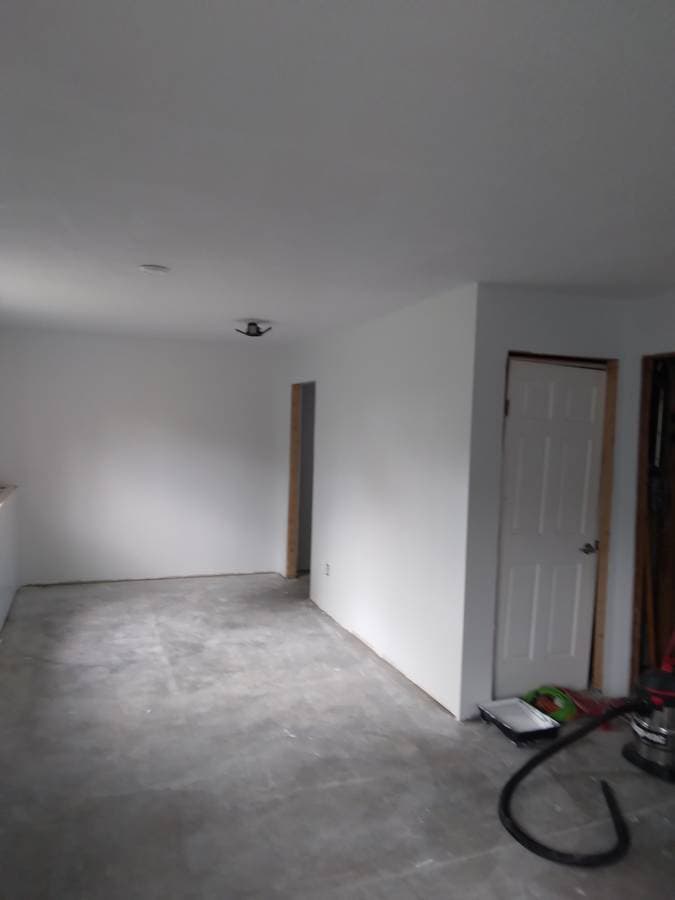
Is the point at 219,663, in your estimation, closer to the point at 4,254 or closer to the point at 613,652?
the point at 613,652

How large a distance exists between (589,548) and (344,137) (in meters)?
2.85

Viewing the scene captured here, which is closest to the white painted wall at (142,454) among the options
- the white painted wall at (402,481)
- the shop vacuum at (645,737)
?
the white painted wall at (402,481)

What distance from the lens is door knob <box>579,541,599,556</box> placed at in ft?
12.0

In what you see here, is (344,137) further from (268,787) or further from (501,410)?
(268,787)

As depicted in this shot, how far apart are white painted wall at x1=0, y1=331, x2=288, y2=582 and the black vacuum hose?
3.92 m

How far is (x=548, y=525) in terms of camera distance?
3.57 metres

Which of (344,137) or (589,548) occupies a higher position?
(344,137)

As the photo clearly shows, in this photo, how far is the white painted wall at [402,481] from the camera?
3414mm

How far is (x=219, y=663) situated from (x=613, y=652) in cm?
245

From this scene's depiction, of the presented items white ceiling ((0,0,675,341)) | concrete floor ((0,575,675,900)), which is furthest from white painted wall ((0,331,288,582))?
white ceiling ((0,0,675,341))

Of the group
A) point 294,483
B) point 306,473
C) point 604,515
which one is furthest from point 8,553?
point 604,515

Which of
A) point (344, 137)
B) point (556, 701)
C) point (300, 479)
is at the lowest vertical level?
point (556, 701)

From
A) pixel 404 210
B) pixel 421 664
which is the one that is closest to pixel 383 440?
pixel 421 664

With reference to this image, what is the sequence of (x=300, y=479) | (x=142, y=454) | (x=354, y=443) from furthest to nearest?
(x=300, y=479), (x=142, y=454), (x=354, y=443)
